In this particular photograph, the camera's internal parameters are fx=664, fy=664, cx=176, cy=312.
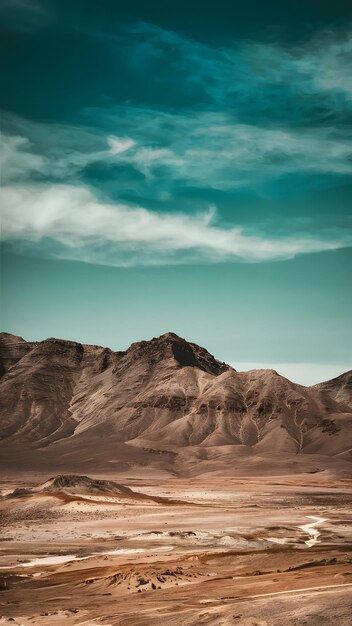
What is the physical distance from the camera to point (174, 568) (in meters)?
23.6

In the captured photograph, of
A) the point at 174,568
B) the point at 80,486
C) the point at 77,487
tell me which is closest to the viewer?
the point at 174,568

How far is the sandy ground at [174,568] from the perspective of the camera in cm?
1528

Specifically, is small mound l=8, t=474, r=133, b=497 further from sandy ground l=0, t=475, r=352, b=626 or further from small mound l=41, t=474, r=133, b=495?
sandy ground l=0, t=475, r=352, b=626

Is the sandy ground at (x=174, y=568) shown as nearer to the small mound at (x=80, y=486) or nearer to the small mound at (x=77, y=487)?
the small mound at (x=77, y=487)

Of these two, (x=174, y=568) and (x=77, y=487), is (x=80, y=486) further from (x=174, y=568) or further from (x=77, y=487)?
(x=174, y=568)

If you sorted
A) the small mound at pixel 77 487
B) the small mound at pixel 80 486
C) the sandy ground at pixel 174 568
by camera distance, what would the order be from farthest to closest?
1. the small mound at pixel 80 486
2. the small mound at pixel 77 487
3. the sandy ground at pixel 174 568

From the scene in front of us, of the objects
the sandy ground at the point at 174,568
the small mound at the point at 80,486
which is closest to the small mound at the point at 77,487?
the small mound at the point at 80,486

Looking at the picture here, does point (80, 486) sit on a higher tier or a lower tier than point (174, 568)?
lower

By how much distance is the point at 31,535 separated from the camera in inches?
1553

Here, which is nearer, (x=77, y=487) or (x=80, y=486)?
(x=77, y=487)

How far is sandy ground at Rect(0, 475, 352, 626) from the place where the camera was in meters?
15.3

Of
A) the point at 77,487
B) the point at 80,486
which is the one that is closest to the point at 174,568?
the point at 77,487

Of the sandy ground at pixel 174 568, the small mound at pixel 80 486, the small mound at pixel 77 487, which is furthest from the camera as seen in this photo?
the small mound at pixel 80 486

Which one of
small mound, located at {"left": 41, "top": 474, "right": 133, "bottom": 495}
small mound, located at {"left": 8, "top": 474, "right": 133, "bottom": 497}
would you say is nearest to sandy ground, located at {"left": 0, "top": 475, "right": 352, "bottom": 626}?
small mound, located at {"left": 8, "top": 474, "right": 133, "bottom": 497}
